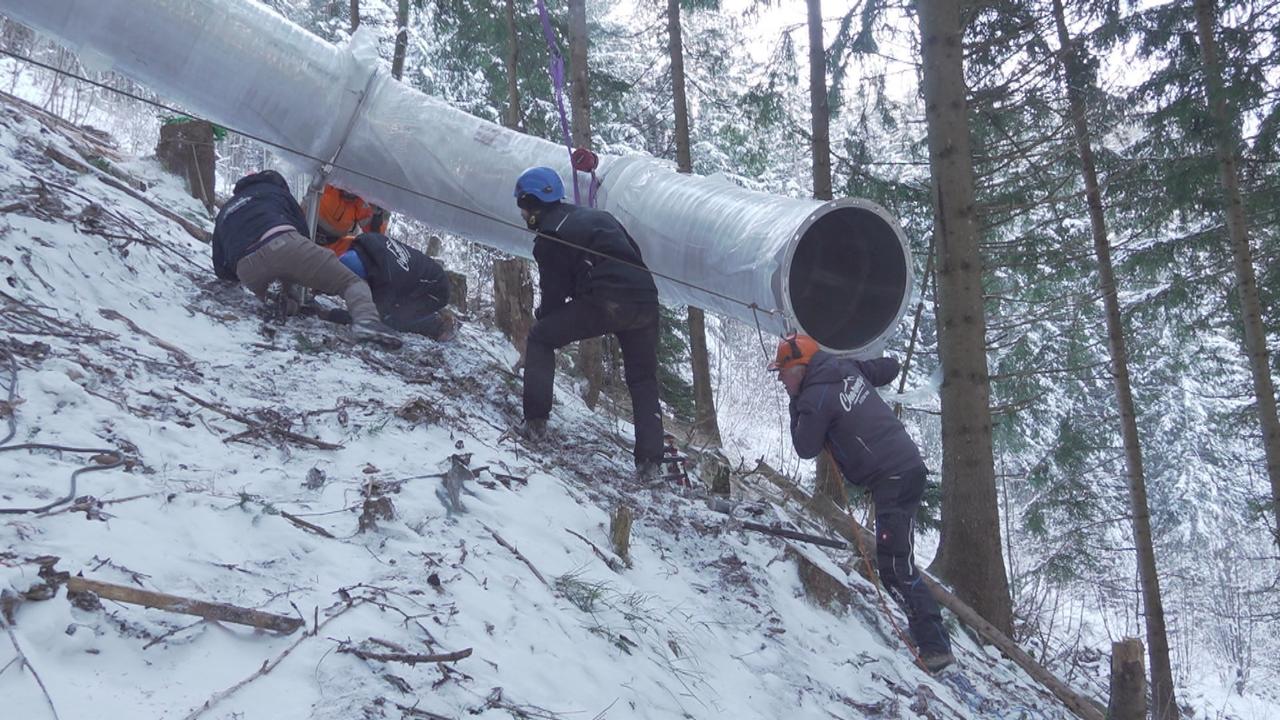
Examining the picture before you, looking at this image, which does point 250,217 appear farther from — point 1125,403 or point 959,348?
point 1125,403

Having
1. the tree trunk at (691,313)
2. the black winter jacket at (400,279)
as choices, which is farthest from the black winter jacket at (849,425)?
the tree trunk at (691,313)

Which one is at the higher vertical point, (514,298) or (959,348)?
(959,348)

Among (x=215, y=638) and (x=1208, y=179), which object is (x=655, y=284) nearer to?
(x=215, y=638)

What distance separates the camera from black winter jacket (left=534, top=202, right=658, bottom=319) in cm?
475

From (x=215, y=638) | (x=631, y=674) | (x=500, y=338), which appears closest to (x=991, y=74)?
(x=500, y=338)

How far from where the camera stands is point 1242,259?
8.73 meters

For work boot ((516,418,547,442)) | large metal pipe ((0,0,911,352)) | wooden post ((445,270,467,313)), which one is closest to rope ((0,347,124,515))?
work boot ((516,418,547,442))

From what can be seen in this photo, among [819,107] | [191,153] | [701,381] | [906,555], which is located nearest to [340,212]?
[191,153]

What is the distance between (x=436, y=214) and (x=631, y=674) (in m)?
3.37

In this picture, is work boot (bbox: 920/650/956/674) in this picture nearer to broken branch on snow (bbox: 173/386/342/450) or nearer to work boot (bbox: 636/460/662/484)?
work boot (bbox: 636/460/662/484)

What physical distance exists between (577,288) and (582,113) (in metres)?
3.58

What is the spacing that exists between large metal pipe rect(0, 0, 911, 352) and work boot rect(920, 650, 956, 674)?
160cm

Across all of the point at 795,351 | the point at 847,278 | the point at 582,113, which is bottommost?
the point at 795,351

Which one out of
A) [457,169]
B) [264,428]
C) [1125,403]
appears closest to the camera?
[264,428]
